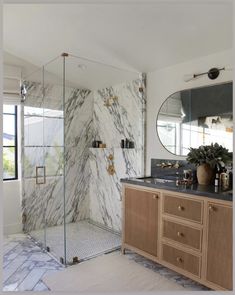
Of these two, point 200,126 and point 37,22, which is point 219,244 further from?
point 37,22

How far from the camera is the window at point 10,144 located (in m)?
3.43

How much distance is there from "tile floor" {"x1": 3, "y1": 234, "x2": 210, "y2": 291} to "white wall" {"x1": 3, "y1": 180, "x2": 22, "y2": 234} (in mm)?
352

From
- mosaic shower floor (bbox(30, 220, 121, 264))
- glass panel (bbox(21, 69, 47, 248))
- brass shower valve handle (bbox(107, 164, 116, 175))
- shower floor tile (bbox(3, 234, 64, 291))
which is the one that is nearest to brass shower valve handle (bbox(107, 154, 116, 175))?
brass shower valve handle (bbox(107, 164, 116, 175))

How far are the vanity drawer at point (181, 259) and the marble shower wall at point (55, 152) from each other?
1.62 m

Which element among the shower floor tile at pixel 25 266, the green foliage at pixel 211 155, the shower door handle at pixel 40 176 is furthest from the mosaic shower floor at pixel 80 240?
the green foliage at pixel 211 155

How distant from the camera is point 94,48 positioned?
9.10 ft

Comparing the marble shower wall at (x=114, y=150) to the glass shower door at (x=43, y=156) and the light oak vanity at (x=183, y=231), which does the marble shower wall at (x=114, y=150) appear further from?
the light oak vanity at (x=183, y=231)

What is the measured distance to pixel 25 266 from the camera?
2.46m

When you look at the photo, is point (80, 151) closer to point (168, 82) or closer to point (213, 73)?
point (168, 82)

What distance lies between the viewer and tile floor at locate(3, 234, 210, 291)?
6.98 ft

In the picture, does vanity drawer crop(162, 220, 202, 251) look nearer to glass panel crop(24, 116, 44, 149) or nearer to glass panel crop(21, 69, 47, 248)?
glass panel crop(21, 69, 47, 248)

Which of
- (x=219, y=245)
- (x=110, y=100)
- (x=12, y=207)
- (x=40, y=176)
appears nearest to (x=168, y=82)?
(x=110, y=100)

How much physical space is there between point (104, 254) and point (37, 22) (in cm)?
246

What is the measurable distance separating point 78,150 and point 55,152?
628 mm
